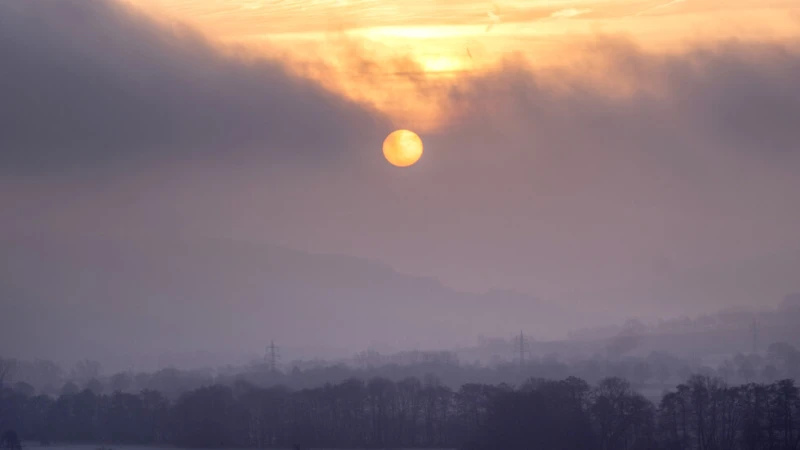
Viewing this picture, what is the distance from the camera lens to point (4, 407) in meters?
79.4

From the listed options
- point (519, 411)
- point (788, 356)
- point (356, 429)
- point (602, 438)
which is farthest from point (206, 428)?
point (788, 356)

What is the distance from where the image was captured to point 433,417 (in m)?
68.6

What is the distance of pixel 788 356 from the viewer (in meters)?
141

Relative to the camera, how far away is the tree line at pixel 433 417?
58.3 metres

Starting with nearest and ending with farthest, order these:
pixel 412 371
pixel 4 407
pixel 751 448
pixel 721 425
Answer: pixel 751 448
pixel 721 425
pixel 4 407
pixel 412 371

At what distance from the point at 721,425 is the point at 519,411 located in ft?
35.3

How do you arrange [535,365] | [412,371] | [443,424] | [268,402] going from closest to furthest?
[443,424]
[268,402]
[412,371]
[535,365]

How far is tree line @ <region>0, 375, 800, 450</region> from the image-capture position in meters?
58.3

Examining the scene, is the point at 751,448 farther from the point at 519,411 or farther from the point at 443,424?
the point at 443,424

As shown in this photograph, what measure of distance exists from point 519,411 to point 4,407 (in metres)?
39.8

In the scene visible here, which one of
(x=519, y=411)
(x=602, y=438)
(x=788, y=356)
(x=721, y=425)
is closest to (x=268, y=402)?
(x=519, y=411)

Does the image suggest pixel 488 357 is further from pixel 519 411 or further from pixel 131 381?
pixel 519 411

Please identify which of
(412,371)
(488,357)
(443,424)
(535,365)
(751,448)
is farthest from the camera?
(488,357)

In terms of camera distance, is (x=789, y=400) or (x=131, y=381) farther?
(x=131, y=381)
